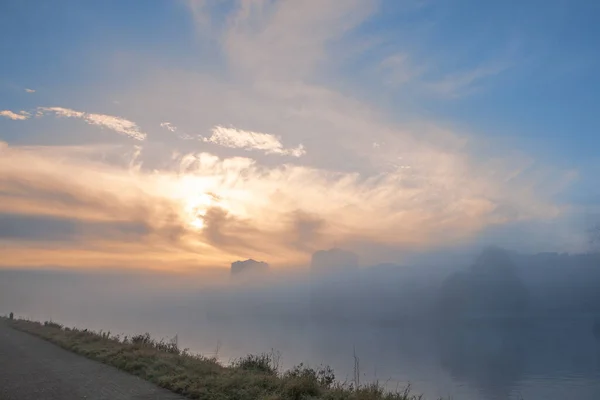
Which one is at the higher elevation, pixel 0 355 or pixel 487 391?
pixel 0 355

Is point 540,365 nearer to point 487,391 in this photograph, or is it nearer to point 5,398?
point 487,391

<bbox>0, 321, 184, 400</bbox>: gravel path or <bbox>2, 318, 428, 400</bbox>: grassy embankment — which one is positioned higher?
<bbox>2, 318, 428, 400</bbox>: grassy embankment

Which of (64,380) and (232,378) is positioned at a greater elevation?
(232,378)

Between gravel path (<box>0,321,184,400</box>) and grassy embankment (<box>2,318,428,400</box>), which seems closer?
grassy embankment (<box>2,318,428,400</box>)

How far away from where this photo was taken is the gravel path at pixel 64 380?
1028 cm

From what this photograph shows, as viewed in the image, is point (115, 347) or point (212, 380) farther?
point (115, 347)

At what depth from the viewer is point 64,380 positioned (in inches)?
475

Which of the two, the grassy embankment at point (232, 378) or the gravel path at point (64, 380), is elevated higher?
the grassy embankment at point (232, 378)

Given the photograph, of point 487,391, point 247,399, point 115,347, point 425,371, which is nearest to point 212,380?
point 247,399

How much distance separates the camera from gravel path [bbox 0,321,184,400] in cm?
1028

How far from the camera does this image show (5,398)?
9906mm

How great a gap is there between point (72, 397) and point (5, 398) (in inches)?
55.7

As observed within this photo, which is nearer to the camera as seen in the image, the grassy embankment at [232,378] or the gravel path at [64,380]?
the grassy embankment at [232,378]

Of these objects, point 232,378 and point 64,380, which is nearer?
point 232,378
